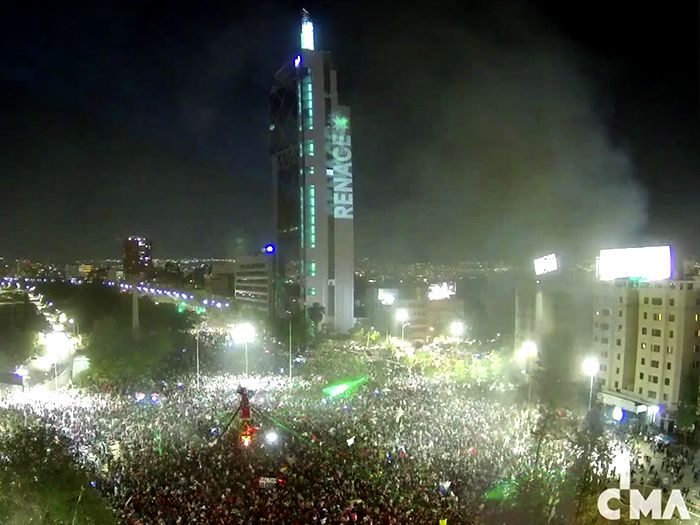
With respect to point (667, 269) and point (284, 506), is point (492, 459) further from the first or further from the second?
point (667, 269)

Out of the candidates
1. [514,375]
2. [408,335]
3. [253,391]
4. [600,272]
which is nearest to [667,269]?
[600,272]

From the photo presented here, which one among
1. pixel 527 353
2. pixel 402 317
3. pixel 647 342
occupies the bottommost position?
pixel 402 317

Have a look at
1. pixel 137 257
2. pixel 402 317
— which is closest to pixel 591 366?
pixel 402 317

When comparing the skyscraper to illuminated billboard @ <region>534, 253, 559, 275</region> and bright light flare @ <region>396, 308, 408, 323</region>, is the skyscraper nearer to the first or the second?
bright light flare @ <region>396, 308, 408, 323</region>

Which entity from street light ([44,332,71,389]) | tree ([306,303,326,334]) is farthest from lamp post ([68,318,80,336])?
tree ([306,303,326,334])

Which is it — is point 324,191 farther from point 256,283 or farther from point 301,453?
point 301,453
